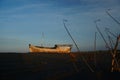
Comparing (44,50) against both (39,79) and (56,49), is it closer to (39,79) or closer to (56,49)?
(56,49)

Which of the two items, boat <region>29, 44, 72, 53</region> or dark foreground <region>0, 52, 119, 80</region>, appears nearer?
dark foreground <region>0, 52, 119, 80</region>

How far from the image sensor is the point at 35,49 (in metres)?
73.0

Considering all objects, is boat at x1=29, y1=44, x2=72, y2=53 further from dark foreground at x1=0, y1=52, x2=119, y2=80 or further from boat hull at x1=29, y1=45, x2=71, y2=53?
dark foreground at x1=0, y1=52, x2=119, y2=80

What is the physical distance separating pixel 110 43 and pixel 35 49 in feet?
188

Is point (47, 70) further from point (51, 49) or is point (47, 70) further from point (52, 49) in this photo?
point (52, 49)

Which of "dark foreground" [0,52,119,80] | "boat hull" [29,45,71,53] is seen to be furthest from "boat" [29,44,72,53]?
"dark foreground" [0,52,119,80]

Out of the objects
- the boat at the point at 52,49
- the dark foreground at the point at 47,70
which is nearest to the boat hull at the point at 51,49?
the boat at the point at 52,49

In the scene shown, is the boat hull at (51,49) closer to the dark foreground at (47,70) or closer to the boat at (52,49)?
the boat at (52,49)

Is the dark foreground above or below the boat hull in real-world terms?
below

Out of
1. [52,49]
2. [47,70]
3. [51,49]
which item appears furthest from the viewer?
[52,49]

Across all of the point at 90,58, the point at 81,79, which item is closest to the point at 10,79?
the point at 81,79

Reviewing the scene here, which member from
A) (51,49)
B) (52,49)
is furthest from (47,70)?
(52,49)

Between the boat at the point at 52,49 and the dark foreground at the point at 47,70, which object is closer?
the dark foreground at the point at 47,70

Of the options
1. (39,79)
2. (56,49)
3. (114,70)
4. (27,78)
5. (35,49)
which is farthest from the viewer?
(56,49)
